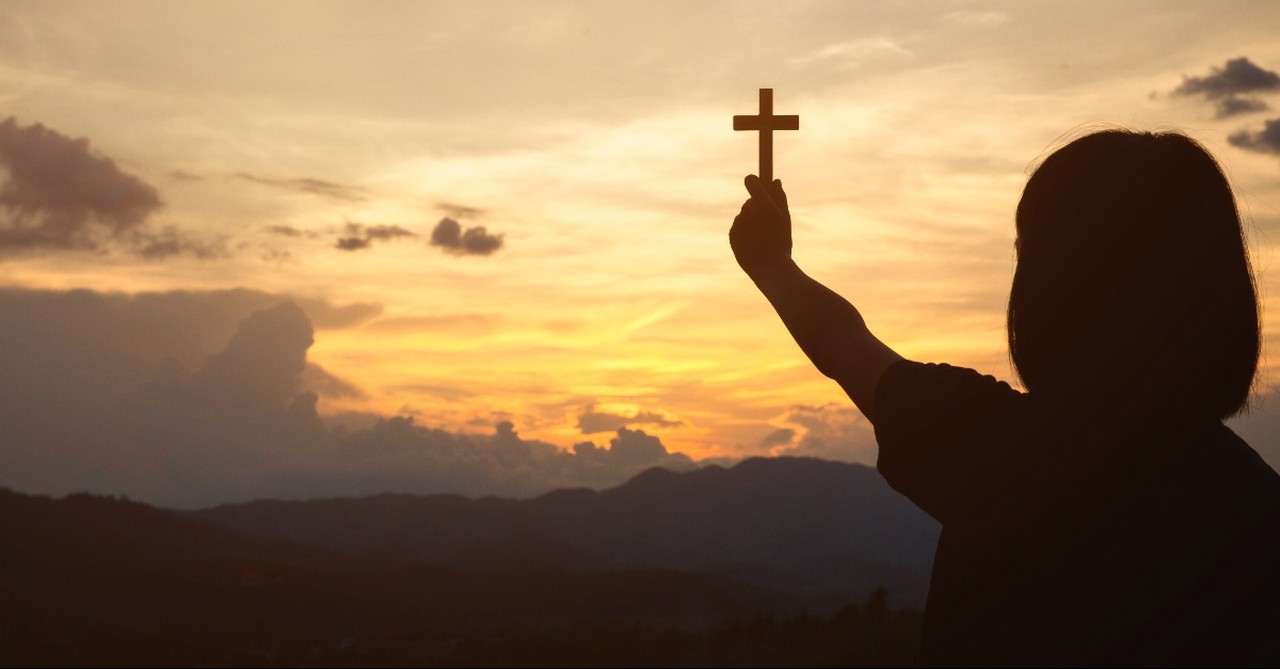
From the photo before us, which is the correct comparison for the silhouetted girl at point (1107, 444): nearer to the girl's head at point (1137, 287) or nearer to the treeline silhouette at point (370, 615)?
the girl's head at point (1137, 287)

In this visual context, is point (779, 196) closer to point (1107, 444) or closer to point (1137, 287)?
point (1137, 287)

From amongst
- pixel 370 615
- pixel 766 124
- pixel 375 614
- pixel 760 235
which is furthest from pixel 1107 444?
pixel 375 614

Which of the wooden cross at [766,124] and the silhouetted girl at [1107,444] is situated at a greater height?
the wooden cross at [766,124]

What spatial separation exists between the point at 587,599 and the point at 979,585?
157 m

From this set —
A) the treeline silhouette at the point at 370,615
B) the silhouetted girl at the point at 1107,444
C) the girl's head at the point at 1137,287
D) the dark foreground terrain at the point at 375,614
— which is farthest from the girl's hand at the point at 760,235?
the treeline silhouette at the point at 370,615

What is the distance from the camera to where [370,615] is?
505 feet

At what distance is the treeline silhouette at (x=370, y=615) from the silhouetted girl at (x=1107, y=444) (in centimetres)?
7343

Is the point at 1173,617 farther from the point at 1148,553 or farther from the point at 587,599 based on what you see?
the point at 587,599

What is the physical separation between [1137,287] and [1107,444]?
0.38 meters

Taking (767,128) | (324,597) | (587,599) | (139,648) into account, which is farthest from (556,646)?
(767,128)

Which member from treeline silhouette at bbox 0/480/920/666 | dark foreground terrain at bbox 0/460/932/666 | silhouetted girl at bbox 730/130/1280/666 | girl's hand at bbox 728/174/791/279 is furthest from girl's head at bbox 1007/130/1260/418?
treeline silhouette at bbox 0/480/920/666

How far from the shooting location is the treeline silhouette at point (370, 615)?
85.3 m

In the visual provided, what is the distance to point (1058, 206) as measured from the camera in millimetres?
2918

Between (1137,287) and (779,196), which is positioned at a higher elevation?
(779,196)
